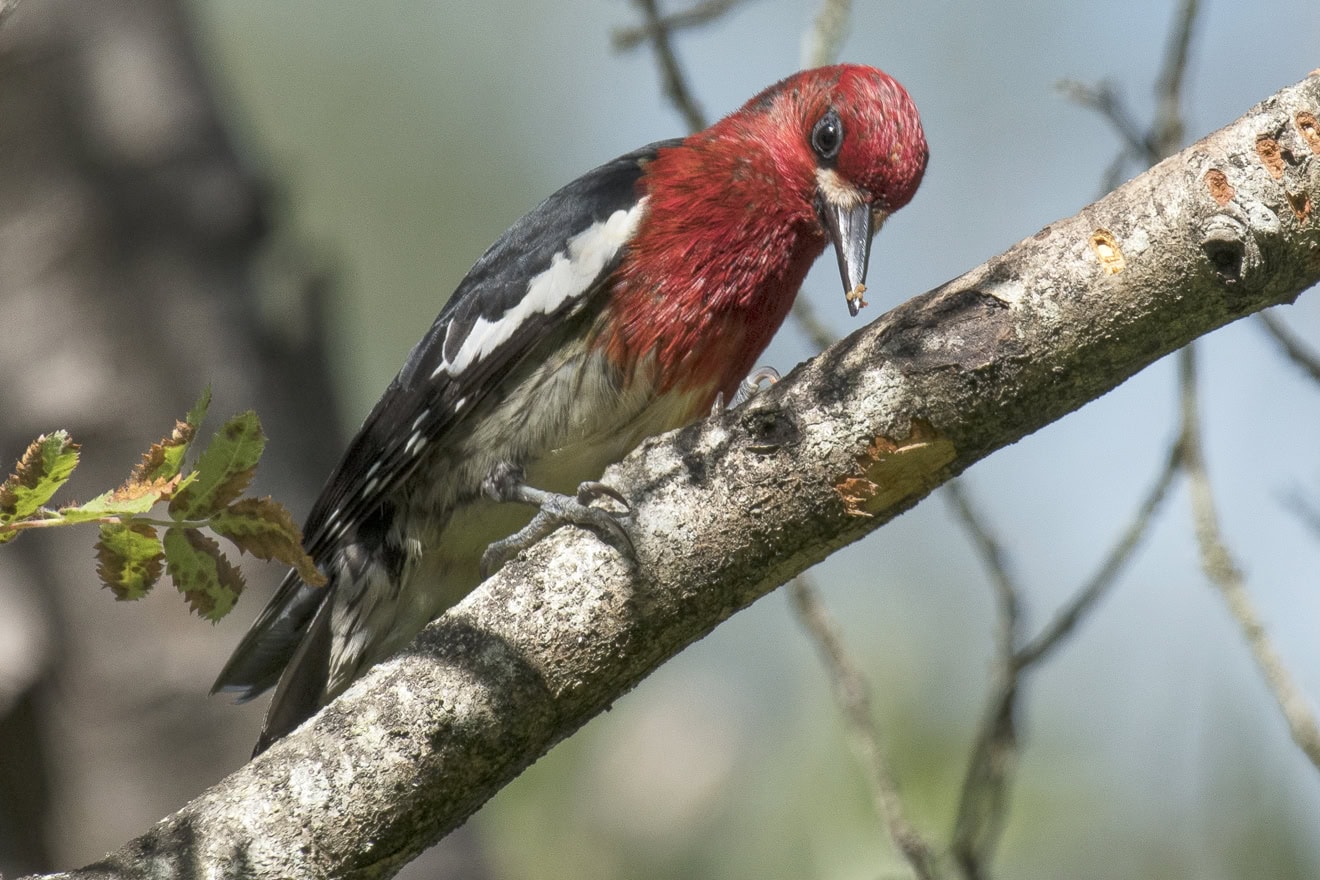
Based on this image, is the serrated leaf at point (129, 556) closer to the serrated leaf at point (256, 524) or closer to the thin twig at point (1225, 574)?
the serrated leaf at point (256, 524)

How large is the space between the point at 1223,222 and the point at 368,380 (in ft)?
20.0

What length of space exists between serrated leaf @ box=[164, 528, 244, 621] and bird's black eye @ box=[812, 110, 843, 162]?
6.96 feet

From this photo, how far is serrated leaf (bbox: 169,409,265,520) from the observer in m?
1.74

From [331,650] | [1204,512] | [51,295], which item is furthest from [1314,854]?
[51,295]

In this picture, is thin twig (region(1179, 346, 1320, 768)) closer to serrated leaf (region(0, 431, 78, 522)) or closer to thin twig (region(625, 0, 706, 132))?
thin twig (region(625, 0, 706, 132))

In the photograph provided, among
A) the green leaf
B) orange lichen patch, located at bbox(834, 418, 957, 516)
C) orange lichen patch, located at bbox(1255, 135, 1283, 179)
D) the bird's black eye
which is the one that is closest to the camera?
the green leaf

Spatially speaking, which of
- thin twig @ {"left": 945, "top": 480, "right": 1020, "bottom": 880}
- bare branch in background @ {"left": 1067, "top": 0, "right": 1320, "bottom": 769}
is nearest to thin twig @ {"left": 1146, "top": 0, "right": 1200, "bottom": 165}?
bare branch in background @ {"left": 1067, "top": 0, "right": 1320, "bottom": 769}

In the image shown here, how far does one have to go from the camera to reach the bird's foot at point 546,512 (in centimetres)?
209

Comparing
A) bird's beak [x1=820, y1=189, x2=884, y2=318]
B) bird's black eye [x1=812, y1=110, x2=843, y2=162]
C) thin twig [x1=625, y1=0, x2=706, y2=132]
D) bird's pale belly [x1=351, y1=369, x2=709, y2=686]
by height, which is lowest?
bird's pale belly [x1=351, y1=369, x2=709, y2=686]

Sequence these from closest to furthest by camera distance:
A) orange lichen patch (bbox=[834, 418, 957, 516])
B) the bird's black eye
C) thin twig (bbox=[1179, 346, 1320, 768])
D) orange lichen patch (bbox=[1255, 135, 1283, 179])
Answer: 1. orange lichen patch (bbox=[1255, 135, 1283, 179])
2. orange lichen patch (bbox=[834, 418, 957, 516])
3. thin twig (bbox=[1179, 346, 1320, 768])
4. the bird's black eye

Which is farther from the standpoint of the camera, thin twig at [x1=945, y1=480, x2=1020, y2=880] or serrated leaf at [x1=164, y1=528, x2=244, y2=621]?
thin twig at [x1=945, y1=480, x2=1020, y2=880]

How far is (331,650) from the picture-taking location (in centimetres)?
324

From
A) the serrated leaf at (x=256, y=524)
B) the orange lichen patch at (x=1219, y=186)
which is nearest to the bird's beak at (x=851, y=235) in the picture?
the orange lichen patch at (x=1219, y=186)

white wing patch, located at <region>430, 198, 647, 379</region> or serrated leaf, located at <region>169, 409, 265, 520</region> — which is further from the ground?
→ white wing patch, located at <region>430, 198, 647, 379</region>
